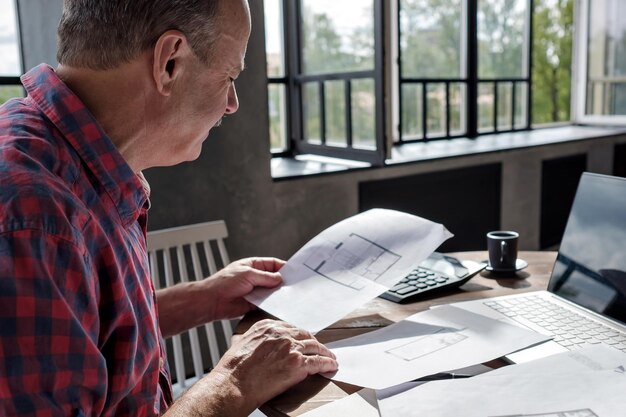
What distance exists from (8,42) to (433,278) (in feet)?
6.67

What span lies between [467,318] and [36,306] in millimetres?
736

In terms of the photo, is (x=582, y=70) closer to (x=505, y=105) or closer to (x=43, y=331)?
(x=505, y=105)

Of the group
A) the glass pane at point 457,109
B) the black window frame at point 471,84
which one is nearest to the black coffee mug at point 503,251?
the black window frame at point 471,84

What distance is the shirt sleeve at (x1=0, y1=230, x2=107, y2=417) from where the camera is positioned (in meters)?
0.60

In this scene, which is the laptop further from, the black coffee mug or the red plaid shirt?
the red plaid shirt

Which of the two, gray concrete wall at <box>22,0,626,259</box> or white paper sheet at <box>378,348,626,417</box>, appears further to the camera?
gray concrete wall at <box>22,0,626,259</box>

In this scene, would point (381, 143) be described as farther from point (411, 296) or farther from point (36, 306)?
point (36, 306)

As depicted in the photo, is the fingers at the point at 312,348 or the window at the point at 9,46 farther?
the window at the point at 9,46

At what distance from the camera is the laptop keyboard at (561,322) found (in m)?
0.98

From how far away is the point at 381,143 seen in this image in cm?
297

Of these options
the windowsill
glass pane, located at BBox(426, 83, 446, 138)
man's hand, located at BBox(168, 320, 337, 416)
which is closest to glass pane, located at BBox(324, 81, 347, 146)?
the windowsill

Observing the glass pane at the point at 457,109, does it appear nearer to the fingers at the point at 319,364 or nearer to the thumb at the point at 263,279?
the thumb at the point at 263,279

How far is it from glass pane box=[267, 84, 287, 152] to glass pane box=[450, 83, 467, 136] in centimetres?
160

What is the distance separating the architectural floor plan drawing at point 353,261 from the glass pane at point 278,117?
2215mm
